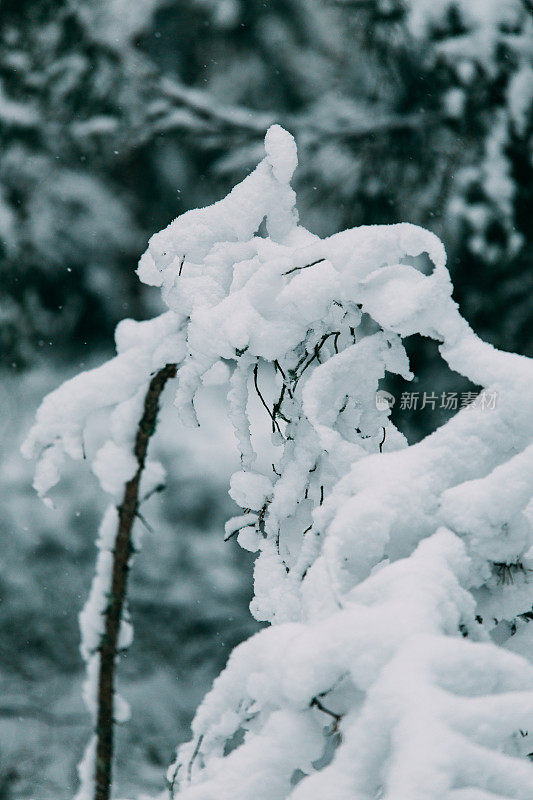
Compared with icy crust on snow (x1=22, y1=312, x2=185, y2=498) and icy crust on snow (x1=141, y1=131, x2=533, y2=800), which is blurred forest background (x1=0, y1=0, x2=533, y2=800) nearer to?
icy crust on snow (x1=141, y1=131, x2=533, y2=800)

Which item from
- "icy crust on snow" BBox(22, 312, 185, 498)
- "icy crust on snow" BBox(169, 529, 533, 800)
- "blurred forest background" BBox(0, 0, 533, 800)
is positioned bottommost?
"icy crust on snow" BBox(169, 529, 533, 800)

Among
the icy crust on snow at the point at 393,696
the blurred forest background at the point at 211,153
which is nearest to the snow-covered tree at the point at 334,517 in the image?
the icy crust on snow at the point at 393,696

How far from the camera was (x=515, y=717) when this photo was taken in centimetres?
106

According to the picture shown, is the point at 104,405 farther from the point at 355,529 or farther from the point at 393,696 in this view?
the point at 393,696

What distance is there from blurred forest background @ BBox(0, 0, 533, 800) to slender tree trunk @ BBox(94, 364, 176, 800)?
4.07 metres

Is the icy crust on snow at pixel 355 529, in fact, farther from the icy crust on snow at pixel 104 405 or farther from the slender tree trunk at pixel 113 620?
the slender tree trunk at pixel 113 620

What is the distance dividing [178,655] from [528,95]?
5979 millimetres

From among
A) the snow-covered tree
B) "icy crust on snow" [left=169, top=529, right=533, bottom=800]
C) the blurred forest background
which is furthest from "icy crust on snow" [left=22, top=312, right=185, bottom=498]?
the blurred forest background

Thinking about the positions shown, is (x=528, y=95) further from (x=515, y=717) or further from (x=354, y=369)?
(x=515, y=717)

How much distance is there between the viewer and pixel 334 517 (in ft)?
4.67

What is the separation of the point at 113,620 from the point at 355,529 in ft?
2.52

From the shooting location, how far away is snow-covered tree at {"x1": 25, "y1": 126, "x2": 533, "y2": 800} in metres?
1.08

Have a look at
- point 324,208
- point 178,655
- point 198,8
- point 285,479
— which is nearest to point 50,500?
point 285,479

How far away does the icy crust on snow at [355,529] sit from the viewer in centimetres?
107
